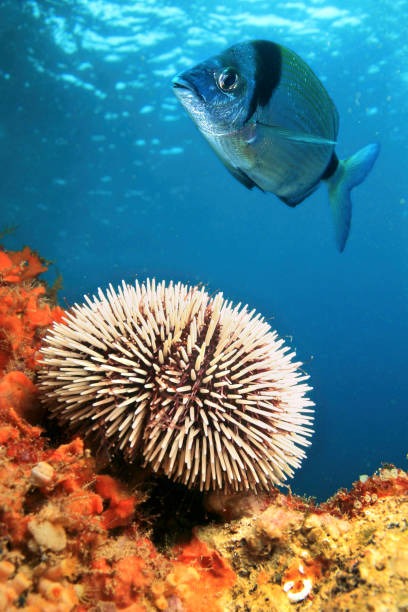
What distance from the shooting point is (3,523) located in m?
1.81

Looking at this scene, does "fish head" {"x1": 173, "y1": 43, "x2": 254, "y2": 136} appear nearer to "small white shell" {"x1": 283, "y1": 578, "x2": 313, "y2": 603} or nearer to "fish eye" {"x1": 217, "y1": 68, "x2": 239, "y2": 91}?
"fish eye" {"x1": 217, "y1": 68, "x2": 239, "y2": 91}

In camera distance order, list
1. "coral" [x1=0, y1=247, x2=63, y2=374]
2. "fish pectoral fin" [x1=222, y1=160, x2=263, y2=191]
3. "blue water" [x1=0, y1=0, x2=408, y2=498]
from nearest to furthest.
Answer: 1. "fish pectoral fin" [x1=222, y1=160, x2=263, y2=191]
2. "coral" [x1=0, y1=247, x2=63, y2=374]
3. "blue water" [x1=0, y1=0, x2=408, y2=498]

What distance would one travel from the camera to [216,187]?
125ft

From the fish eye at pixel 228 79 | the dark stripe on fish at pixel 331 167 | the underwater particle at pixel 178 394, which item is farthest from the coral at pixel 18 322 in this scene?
the dark stripe on fish at pixel 331 167

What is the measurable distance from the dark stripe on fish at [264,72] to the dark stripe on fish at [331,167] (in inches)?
20.5

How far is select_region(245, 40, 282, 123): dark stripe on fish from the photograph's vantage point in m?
1.87

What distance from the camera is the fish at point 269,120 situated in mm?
1742

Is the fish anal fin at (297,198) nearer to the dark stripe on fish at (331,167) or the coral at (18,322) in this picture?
the dark stripe on fish at (331,167)

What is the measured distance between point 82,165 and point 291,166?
3420cm

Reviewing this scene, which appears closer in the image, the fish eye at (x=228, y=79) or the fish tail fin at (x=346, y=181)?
the fish eye at (x=228, y=79)

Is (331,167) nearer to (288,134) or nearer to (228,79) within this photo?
(288,134)

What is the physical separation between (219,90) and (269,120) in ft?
1.05

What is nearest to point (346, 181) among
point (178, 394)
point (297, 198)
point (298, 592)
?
point (297, 198)

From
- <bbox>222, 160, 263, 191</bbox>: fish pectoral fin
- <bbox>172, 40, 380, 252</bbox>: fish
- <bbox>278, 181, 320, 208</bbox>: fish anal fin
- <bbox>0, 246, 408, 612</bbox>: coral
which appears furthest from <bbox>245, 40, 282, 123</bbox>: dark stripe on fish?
<bbox>0, 246, 408, 612</bbox>: coral
